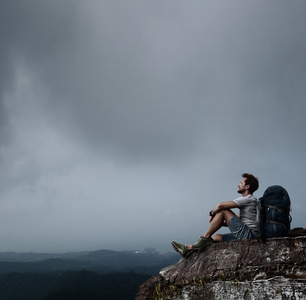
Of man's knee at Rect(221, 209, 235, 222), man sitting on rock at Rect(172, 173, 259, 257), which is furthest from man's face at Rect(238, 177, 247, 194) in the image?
man's knee at Rect(221, 209, 235, 222)

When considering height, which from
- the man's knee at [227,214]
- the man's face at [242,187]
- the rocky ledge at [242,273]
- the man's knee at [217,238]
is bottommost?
the rocky ledge at [242,273]

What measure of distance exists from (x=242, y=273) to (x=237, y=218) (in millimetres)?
1502

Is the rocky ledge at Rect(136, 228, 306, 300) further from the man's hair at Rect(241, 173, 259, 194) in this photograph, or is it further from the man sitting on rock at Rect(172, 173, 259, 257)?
the man's hair at Rect(241, 173, 259, 194)

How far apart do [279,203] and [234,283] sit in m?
2.43

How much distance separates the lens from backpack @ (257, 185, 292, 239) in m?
6.47

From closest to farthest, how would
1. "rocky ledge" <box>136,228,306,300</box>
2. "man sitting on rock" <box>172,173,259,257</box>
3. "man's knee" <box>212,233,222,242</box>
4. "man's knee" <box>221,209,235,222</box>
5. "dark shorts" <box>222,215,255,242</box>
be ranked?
"rocky ledge" <box>136,228,306,300</box> < "dark shorts" <box>222,215,255,242</box> < "man sitting on rock" <box>172,173,259,257</box> < "man's knee" <box>221,209,235,222</box> < "man's knee" <box>212,233,222,242</box>

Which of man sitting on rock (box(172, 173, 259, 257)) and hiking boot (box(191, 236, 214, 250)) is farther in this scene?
hiking boot (box(191, 236, 214, 250))

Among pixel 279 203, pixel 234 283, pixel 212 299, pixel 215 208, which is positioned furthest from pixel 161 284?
pixel 279 203

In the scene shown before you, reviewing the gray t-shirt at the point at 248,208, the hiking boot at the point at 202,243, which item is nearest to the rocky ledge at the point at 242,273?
the hiking boot at the point at 202,243

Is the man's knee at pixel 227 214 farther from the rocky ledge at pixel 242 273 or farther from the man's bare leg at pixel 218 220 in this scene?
the rocky ledge at pixel 242 273

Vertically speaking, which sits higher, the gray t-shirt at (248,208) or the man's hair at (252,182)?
the man's hair at (252,182)

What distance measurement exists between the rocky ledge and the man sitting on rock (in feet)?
0.83

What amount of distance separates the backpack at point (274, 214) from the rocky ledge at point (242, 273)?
23cm

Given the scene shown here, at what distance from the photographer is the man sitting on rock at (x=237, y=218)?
6.99m
